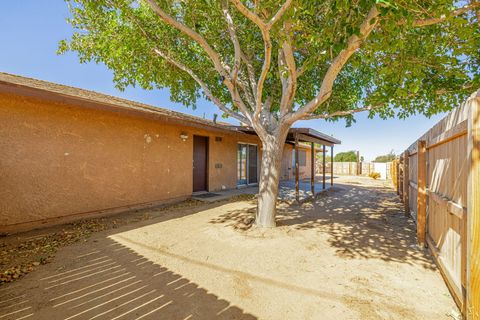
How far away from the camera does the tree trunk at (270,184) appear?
5.11 metres

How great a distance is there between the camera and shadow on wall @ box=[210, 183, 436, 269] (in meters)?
3.88

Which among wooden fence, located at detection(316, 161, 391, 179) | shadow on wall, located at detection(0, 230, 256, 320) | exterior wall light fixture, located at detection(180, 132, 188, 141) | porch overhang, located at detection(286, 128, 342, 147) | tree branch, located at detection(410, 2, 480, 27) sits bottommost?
shadow on wall, located at detection(0, 230, 256, 320)

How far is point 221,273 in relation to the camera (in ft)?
10.4

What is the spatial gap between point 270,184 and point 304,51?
3.85 m

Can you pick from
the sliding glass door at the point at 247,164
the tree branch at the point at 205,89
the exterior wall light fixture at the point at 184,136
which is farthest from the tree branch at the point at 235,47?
the sliding glass door at the point at 247,164

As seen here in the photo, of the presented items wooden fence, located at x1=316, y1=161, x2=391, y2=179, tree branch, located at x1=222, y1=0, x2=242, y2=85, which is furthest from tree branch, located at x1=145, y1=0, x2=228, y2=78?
wooden fence, located at x1=316, y1=161, x2=391, y2=179

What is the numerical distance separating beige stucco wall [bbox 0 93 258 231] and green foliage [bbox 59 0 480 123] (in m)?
1.65

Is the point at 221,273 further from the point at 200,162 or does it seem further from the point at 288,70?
the point at 200,162

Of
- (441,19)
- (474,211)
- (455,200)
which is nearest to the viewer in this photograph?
(474,211)

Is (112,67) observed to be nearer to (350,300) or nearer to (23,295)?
(23,295)

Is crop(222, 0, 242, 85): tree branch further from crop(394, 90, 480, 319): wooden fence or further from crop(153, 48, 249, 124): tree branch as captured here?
crop(394, 90, 480, 319): wooden fence

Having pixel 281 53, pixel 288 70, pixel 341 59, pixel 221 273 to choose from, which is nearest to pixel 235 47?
pixel 281 53

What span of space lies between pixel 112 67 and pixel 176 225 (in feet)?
15.9

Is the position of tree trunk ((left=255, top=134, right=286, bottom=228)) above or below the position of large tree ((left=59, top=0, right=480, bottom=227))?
below
